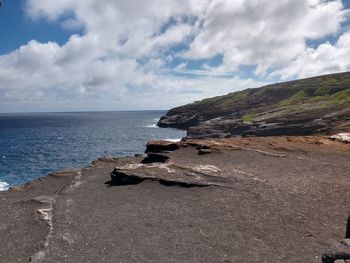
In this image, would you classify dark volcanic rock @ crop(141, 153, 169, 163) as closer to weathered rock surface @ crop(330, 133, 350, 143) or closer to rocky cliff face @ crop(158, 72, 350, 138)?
weathered rock surface @ crop(330, 133, 350, 143)

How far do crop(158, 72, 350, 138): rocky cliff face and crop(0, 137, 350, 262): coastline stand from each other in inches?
1661

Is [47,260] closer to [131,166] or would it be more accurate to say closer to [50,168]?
[131,166]

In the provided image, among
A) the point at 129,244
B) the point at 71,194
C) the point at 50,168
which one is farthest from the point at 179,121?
the point at 129,244

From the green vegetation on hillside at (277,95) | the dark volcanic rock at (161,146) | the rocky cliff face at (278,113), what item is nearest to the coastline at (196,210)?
the dark volcanic rock at (161,146)

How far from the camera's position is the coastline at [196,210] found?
65.3ft

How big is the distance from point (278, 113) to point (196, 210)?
9047cm

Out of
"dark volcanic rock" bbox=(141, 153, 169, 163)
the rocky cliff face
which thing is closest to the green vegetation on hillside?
the rocky cliff face

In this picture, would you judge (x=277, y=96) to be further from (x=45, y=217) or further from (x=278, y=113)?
(x=45, y=217)

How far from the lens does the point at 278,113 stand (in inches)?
4333

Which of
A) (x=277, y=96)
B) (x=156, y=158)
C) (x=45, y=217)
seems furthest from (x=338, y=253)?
(x=277, y=96)

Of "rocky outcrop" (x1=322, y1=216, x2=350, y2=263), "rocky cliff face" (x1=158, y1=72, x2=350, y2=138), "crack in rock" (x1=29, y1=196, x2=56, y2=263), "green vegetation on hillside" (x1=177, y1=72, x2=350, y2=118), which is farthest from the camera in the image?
"green vegetation on hillside" (x1=177, y1=72, x2=350, y2=118)

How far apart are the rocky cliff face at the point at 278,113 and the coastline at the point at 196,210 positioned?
42184mm

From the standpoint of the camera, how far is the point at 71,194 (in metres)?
32.8

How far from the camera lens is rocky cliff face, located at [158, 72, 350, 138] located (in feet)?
294
